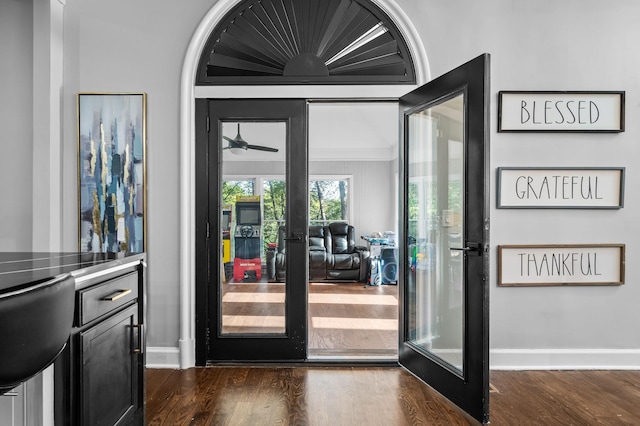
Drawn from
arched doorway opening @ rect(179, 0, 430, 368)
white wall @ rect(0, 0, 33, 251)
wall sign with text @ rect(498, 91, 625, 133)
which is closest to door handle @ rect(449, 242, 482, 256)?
wall sign with text @ rect(498, 91, 625, 133)

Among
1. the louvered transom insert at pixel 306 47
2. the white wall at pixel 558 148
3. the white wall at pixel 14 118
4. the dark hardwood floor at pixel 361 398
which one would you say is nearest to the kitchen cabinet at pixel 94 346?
the dark hardwood floor at pixel 361 398

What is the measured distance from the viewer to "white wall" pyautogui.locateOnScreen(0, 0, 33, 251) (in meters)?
2.80

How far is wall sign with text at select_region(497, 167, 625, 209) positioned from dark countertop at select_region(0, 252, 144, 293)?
2441 mm

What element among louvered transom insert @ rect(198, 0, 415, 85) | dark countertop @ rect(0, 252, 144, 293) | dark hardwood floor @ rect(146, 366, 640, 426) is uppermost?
louvered transom insert @ rect(198, 0, 415, 85)

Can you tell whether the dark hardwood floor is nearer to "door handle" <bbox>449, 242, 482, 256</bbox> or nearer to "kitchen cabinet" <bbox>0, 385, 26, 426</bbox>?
"door handle" <bbox>449, 242, 482, 256</bbox>

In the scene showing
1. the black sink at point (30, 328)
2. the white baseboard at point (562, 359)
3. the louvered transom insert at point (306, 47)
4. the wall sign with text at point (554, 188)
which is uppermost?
the louvered transom insert at point (306, 47)

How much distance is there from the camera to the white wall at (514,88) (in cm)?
291

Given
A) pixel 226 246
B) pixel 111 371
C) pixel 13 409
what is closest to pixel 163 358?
pixel 226 246

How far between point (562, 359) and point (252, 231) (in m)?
2.40

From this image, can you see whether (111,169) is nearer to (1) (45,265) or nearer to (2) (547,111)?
(1) (45,265)

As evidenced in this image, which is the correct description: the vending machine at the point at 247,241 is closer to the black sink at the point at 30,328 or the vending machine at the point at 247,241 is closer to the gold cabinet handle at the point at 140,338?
the gold cabinet handle at the point at 140,338

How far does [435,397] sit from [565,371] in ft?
3.66

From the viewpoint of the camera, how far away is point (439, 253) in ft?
8.63

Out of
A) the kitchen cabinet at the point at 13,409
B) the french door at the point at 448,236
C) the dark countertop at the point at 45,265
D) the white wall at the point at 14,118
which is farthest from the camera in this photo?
the white wall at the point at 14,118
